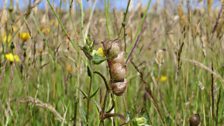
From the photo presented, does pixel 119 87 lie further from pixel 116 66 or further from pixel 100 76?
pixel 100 76

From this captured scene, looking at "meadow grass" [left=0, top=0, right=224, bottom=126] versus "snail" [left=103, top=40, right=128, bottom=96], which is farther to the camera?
"meadow grass" [left=0, top=0, right=224, bottom=126]

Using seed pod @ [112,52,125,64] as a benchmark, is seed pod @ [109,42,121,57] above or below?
above

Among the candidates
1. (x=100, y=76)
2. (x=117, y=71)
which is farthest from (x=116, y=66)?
(x=100, y=76)

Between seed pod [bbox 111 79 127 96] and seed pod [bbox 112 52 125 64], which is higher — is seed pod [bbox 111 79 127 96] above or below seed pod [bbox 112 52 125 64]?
below

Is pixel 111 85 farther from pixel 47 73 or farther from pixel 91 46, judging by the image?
pixel 47 73

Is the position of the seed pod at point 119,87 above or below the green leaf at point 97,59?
below

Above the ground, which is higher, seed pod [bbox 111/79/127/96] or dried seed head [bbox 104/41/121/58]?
dried seed head [bbox 104/41/121/58]

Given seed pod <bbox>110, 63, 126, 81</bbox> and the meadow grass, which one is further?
the meadow grass

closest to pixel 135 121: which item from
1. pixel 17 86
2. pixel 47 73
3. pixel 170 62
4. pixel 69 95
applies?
pixel 69 95
